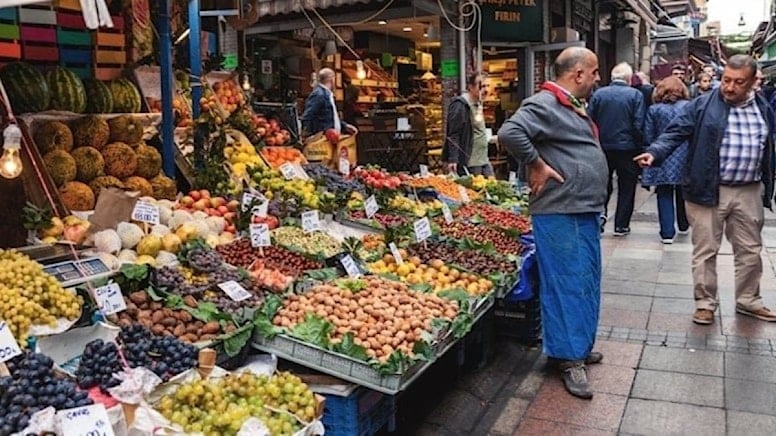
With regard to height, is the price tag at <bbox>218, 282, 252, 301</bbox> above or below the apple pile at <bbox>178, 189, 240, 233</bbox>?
below

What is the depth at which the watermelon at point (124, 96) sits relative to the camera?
580cm

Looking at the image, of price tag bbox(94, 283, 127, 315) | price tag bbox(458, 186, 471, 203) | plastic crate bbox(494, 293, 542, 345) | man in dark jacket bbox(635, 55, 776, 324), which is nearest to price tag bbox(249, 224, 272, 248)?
price tag bbox(94, 283, 127, 315)

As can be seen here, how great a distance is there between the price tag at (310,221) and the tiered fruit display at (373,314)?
101cm

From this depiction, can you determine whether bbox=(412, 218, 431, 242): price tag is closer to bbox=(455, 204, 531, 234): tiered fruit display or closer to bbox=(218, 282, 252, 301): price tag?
bbox=(455, 204, 531, 234): tiered fruit display

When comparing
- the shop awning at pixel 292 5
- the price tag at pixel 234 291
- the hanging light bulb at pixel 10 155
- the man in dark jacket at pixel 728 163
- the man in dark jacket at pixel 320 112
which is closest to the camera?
the hanging light bulb at pixel 10 155

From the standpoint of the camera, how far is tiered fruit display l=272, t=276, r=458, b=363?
3.64 m

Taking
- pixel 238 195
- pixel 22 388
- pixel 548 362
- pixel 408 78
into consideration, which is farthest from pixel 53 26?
pixel 408 78

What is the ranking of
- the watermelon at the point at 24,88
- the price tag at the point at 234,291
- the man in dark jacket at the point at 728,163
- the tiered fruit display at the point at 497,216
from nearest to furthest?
the price tag at the point at 234,291 → the watermelon at the point at 24,88 → the man in dark jacket at the point at 728,163 → the tiered fruit display at the point at 497,216

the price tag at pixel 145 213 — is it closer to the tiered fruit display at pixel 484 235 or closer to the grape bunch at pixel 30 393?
the grape bunch at pixel 30 393

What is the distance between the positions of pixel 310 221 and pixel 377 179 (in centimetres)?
181

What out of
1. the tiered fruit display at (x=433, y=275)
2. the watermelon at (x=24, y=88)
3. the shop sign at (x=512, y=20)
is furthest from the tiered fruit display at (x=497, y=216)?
the shop sign at (x=512, y=20)

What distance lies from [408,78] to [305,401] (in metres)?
14.4

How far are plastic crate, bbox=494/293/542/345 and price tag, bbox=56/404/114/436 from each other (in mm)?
3471

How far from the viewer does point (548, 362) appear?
201 inches
